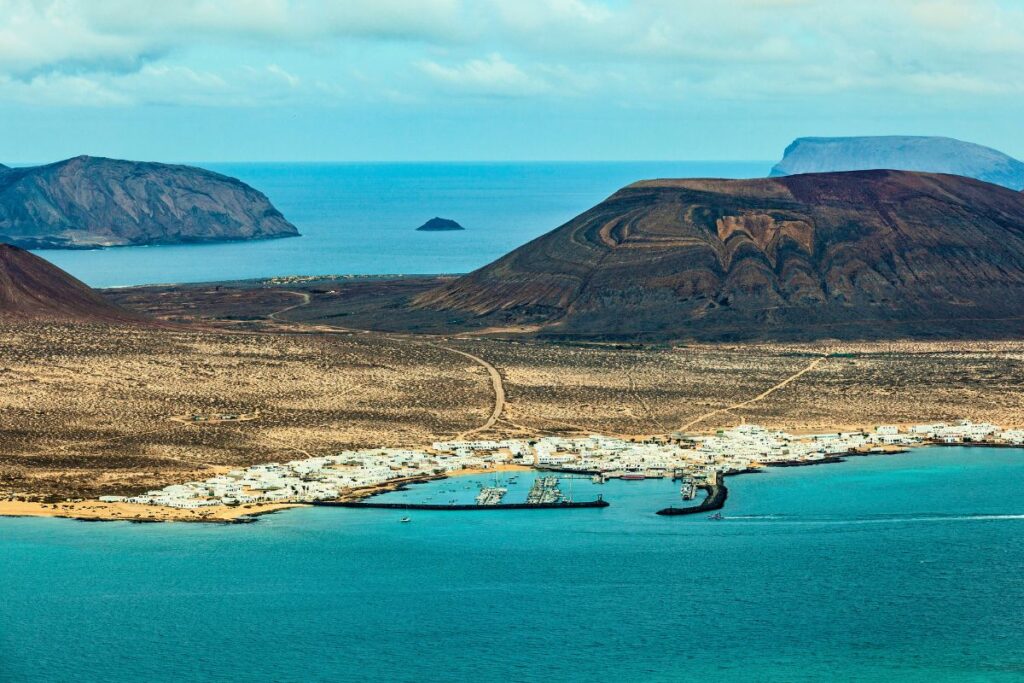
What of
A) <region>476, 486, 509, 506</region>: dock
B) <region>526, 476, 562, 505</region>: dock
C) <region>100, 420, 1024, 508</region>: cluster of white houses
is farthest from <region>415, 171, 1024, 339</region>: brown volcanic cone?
<region>476, 486, 509, 506</region>: dock

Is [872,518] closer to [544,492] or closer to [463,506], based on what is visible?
[544,492]

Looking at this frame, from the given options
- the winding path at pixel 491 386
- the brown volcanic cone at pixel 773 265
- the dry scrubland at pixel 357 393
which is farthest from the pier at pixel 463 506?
the brown volcanic cone at pixel 773 265

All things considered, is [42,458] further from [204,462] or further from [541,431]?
[541,431]

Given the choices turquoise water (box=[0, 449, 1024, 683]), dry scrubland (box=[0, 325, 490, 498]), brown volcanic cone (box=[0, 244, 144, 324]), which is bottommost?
turquoise water (box=[0, 449, 1024, 683])

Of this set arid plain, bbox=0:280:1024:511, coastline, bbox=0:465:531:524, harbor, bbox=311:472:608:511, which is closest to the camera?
coastline, bbox=0:465:531:524

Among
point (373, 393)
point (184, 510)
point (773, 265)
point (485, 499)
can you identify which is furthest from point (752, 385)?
point (184, 510)

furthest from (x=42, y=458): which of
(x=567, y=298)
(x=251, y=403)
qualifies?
(x=567, y=298)

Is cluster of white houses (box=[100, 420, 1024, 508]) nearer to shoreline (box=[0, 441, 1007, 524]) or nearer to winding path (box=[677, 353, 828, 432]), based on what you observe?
shoreline (box=[0, 441, 1007, 524])
